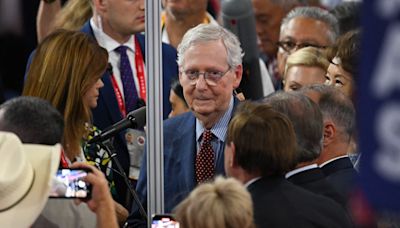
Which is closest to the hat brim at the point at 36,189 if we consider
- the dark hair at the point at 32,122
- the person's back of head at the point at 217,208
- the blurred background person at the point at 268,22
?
the dark hair at the point at 32,122

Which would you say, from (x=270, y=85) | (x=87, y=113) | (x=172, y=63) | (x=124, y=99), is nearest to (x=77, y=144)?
(x=87, y=113)

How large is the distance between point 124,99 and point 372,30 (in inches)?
157

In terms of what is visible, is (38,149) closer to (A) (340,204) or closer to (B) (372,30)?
(A) (340,204)

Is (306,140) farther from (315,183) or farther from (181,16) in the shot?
(181,16)

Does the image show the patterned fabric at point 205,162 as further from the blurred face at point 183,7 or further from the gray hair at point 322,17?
the blurred face at point 183,7

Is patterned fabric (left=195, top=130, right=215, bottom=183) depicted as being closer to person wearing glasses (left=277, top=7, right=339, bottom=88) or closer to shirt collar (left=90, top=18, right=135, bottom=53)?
shirt collar (left=90, top=18, right=135, bottom=53)

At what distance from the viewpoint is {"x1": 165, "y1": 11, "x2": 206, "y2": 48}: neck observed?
25.8 ft

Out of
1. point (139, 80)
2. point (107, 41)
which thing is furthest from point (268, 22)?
point (139, 80)

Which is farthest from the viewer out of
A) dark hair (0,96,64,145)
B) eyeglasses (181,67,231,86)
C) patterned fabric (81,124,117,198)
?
patterned fabric (81,124,117,198)

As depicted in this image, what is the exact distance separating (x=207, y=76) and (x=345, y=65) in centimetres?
96

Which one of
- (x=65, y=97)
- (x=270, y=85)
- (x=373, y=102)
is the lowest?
(x=270, y=85)

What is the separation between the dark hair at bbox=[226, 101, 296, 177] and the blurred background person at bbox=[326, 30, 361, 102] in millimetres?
1658

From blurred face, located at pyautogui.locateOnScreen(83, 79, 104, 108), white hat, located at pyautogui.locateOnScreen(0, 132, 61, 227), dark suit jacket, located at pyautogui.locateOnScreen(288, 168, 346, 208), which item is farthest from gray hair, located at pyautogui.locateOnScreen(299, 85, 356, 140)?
white hat, located at pyautogui.locateOnScreen(0, 132, 61, 227)

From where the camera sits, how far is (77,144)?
5242mm
